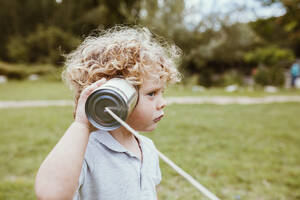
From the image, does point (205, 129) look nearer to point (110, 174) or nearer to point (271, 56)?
point (110, 174)

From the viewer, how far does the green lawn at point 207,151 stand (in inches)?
111

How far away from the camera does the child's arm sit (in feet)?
2.99

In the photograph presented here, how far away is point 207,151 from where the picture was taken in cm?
392

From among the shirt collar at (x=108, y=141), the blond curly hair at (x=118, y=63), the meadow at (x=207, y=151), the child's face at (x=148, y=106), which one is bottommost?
the meadow at (x=207, y=151)

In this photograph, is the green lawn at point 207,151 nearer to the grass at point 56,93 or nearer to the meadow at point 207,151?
the meadow at point 207,151

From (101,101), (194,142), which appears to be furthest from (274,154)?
(101,101)

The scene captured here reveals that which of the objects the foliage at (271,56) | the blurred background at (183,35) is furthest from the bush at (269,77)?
the foliage at (271,56)

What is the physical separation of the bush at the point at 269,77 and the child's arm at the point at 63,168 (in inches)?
597

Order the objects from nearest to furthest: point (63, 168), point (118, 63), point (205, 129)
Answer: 1. point (63, 168)
2. point (118, 63)
3. point (205, 129)

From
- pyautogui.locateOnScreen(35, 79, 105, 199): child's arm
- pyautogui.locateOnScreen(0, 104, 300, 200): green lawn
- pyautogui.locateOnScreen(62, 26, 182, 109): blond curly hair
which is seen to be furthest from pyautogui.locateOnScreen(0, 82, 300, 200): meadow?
pyautogui.locateOnScreen(35, 79, 105, 199): child's arm

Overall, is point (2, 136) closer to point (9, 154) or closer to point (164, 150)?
point (9, 154)

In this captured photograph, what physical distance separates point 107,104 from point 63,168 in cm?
27

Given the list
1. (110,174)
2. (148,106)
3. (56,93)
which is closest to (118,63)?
(148,106)

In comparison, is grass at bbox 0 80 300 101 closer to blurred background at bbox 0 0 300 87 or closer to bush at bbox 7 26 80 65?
blurred background at bbox 0 0 300 87
